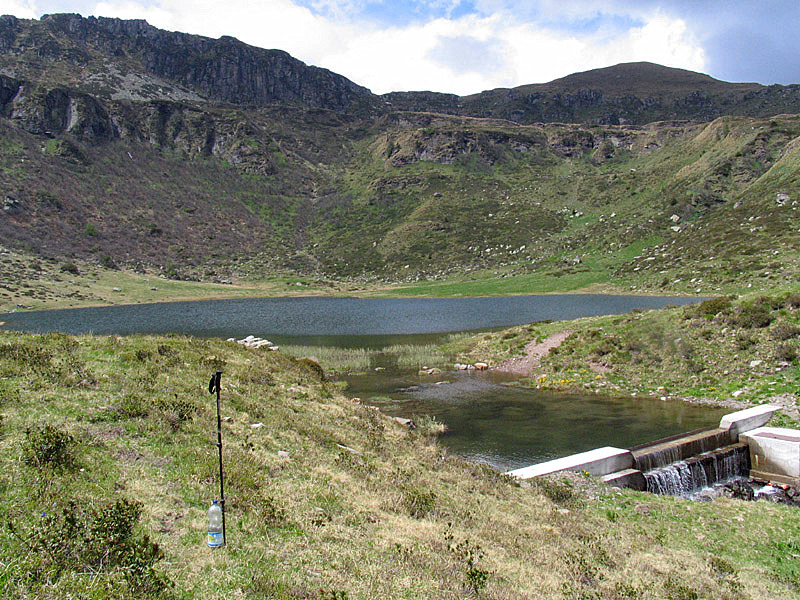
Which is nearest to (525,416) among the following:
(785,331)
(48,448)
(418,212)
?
(785,331)

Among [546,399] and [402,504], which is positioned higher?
[402,504]

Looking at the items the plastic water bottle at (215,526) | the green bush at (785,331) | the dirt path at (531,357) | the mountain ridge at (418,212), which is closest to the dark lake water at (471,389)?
the dirt path at (531,357)

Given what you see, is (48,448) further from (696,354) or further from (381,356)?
(381,356)

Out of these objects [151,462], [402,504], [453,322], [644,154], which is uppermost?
[644,154]

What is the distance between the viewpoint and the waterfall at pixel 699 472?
54.2 feet

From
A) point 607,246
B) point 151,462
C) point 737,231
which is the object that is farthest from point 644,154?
point 151,462

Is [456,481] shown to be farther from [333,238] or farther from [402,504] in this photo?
[333,238]

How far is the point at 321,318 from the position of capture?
2960 inches

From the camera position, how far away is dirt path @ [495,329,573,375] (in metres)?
36.0

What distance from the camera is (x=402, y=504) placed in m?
11.0

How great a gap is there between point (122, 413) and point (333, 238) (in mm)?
163103

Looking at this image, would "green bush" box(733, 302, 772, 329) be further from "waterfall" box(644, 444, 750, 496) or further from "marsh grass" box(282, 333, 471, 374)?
"marsh grass" box(282, 333, 471, 374)

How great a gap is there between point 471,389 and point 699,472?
15.4 metres

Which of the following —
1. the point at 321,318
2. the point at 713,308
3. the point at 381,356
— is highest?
the point at 713,308
